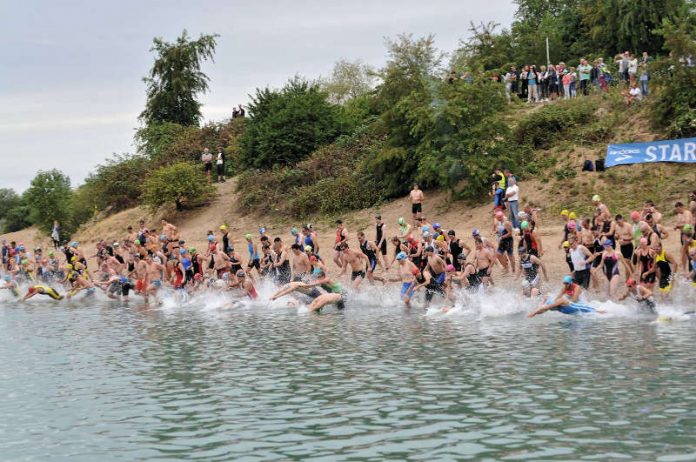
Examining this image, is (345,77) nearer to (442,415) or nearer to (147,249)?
(147,249)

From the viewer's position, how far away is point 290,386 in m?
12.1

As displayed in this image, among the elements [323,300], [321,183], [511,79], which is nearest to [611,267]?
[323,300]

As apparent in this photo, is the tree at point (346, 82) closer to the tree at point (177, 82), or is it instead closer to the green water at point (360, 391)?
the tree at point (177, 82)

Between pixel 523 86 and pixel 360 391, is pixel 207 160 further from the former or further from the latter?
pixel 360 391

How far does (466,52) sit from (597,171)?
46.6 feet

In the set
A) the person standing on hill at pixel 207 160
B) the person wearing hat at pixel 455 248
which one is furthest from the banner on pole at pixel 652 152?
the person standing on hill at pixel 207 160

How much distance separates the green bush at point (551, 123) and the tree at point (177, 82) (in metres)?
26.2

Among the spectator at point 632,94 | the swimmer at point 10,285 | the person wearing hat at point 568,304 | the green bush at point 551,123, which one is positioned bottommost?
the person wearing hat at point 568,304

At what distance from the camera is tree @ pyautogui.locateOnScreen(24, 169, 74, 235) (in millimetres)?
47969

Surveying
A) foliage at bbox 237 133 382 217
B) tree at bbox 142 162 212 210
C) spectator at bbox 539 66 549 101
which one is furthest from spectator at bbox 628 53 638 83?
tree at bbox 142 162 212 210

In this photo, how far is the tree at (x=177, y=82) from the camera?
52281mm

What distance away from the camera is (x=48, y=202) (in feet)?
157

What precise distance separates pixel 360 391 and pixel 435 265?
7.70 meters

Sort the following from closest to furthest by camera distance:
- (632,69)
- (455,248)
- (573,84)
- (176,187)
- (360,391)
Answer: (360,391) < (455,248) < (632,69) < (573,84) < (176,187)
